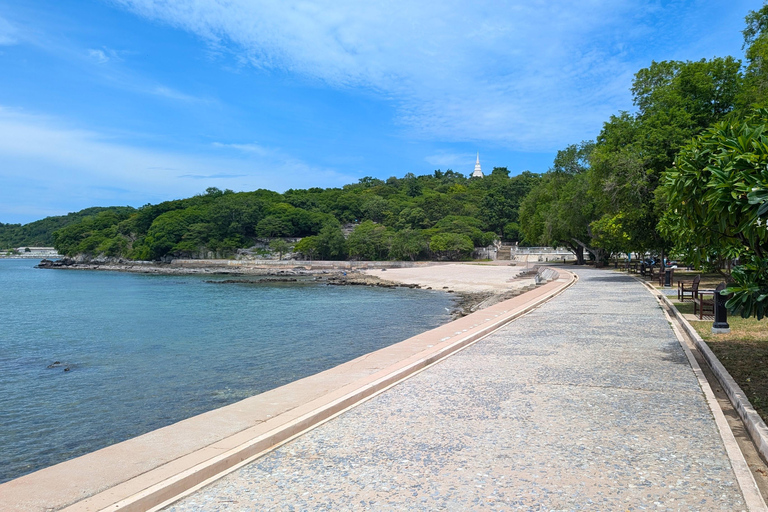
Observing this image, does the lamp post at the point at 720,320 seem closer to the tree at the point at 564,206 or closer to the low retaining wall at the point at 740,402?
the low retaining wall at the point at 740,402

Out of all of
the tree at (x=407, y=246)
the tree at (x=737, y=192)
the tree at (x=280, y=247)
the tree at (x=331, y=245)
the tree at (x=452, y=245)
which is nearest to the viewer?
the tree at (x=737, y=192)

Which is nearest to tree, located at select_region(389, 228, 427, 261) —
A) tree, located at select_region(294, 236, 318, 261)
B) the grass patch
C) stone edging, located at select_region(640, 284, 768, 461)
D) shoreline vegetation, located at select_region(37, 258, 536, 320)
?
shoreline vegetation, located at select_region(37, 258, 536, 320)

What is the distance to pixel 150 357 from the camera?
17.9m

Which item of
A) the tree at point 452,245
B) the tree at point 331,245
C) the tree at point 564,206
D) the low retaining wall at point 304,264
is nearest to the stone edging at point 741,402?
the tree at point 564,206

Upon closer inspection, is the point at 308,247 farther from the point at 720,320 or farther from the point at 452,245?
the point at 720,320

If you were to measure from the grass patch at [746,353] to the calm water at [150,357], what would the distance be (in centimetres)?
885

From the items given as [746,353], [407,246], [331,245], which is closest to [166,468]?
[746,353]

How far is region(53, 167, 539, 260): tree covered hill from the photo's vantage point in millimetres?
101000

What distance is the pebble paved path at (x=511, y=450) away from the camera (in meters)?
4.36

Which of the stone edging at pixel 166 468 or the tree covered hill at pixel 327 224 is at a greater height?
the tree covered hill at pixel 327 224

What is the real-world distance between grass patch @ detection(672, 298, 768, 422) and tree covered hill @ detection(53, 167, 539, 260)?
258 feet

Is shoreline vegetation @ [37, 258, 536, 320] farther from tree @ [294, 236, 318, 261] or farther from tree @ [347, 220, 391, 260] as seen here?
tree @ [347, 220, 391, 260]

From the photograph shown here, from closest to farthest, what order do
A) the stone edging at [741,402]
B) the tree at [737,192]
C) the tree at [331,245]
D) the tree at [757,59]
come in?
the stone edging at [741,402] → the tree at [737,192] → the tree at [757,59] → the tree at [331,245]

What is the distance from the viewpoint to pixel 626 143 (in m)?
31.4
